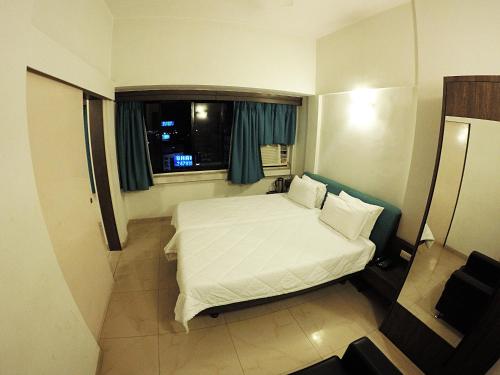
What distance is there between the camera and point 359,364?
114 centimetres

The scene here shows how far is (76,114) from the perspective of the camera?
1707 millimetres

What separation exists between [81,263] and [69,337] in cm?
52

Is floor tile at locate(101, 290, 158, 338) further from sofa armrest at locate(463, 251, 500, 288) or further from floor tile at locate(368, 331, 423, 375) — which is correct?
sofa armrest at locate(463, 251, 500, 288)

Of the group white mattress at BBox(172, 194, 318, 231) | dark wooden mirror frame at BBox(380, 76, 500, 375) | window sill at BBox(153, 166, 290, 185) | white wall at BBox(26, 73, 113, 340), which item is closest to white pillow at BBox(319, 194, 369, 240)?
white mattress at BBox(172, 194, 318, 231)

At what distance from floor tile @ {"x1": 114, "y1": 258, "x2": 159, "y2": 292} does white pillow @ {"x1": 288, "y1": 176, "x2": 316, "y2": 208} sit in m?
2.05

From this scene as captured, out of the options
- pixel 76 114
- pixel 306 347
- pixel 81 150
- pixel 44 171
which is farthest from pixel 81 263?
pixel 306 347

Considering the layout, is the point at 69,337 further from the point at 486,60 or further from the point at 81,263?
the point at 486,60

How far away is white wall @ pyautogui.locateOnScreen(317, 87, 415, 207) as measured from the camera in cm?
204

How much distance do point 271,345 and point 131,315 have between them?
49.5 inches

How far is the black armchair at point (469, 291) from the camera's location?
1.22m

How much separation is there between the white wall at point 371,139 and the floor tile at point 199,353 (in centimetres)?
211

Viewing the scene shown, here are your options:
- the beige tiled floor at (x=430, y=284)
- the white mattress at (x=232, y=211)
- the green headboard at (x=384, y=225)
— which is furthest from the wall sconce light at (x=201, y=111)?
the beige tiled floor at (x=430, y=284)

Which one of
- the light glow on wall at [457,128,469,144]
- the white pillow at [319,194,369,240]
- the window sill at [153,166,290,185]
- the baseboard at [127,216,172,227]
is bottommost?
the baseboard at [127,216,172,227]

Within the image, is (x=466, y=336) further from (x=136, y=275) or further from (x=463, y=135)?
(x=136, y=275)
